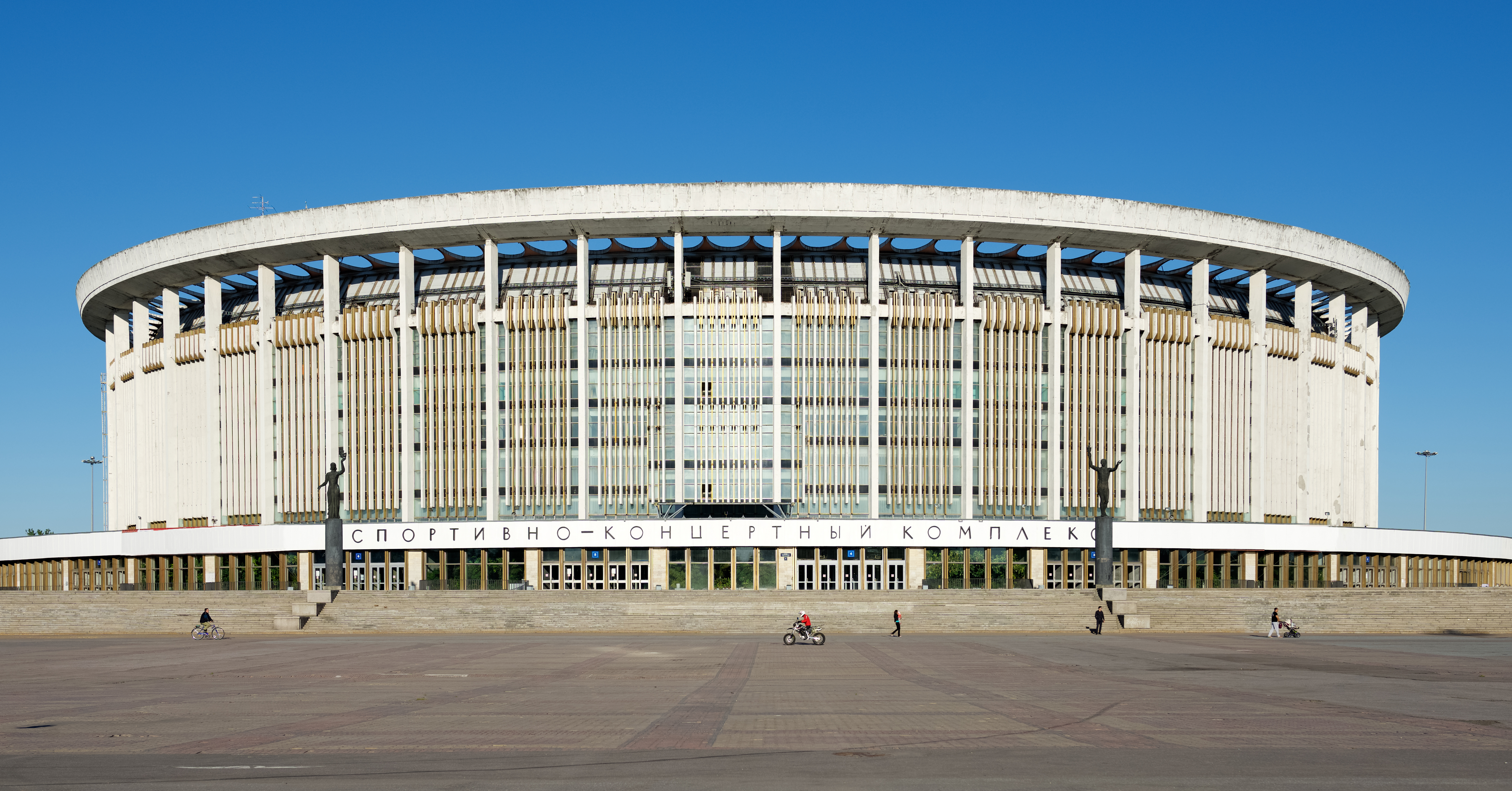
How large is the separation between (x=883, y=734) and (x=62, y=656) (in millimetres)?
Answer: 30402

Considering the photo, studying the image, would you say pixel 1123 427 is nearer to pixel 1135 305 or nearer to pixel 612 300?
pixel 1135 305

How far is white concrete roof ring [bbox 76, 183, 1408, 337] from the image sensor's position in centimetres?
7125

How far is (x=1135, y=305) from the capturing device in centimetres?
7631

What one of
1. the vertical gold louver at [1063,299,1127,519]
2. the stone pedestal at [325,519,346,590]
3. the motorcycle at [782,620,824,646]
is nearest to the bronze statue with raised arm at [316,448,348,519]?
the stone pedestal at [325,519,346,590]

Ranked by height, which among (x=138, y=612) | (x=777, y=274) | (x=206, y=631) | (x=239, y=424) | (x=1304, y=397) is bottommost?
(x=138, y=612)

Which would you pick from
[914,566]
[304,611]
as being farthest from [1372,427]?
[304,611]

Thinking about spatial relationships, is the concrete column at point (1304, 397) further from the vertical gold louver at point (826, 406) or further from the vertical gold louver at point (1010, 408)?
the vertical gold louver at point (826, 406)

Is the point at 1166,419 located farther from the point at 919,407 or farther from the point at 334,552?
the point at 334,552

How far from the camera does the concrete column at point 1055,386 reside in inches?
2936

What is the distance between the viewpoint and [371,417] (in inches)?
3012

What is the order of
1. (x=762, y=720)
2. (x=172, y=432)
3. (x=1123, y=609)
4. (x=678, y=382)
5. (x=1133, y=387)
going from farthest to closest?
(x=172, y=432), (x=1133, y=387), (x=678, y=382), (x=1123, y=609), (x=762, y=720)

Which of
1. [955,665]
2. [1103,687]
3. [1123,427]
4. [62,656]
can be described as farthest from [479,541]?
[1103,687]

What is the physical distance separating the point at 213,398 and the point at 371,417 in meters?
12.9

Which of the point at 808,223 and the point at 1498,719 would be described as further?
the point at 808,223
